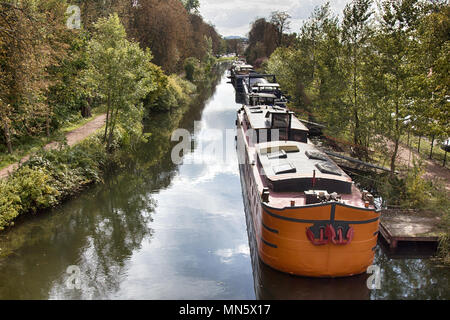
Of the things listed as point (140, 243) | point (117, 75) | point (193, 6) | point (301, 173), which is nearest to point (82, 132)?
point (117, 75)

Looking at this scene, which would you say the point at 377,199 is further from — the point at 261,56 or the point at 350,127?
the point at 261,56

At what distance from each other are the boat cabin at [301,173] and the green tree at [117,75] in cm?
1043

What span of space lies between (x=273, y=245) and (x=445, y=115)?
8.46 metres

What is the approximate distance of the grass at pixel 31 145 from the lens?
18623mm

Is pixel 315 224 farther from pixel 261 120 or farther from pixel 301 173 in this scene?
pixel 261 120

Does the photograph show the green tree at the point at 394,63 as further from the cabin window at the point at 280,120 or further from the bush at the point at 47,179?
the bush at the point at 47,179

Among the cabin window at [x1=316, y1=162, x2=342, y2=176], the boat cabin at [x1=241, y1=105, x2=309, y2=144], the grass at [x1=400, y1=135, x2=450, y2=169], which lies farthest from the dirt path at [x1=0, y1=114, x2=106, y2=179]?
the grass at [x1=400, y1=135, x2=450, y2=169]

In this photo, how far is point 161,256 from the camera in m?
13.2

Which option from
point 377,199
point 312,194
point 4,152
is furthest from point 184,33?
point 312,194

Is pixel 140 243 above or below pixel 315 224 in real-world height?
below

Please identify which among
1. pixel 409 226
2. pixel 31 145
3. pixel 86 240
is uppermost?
pixel 31 145

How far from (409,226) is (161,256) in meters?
8.66

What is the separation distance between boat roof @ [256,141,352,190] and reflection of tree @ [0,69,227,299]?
17.3 feet

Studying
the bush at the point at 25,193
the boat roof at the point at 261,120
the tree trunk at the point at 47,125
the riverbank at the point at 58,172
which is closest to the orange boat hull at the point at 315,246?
the boat roof at the point at 261,120
